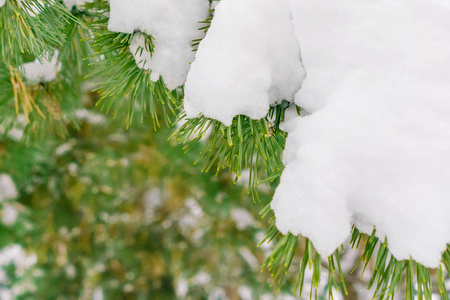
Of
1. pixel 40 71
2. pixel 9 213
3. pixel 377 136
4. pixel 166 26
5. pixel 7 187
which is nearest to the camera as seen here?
pixel 377 136

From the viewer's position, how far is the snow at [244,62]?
0.54 meters

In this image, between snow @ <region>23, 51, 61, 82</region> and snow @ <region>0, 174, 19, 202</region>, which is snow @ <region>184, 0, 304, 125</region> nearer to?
snow @ <region>23, 51, 61, 82</region>

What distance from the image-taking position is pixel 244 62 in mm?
549

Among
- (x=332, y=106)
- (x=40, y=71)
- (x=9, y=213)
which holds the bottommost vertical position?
(x=9, y=213)

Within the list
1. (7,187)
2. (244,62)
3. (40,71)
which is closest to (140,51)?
(244,62)

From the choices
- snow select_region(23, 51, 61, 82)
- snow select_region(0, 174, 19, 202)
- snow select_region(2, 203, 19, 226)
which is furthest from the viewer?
snow select_region(0, 174, 19, 202)

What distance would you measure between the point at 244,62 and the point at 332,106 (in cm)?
15

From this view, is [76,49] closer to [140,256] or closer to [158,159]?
[158,159]

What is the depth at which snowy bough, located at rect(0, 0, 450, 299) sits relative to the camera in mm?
470

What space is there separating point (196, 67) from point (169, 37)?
0.50ft

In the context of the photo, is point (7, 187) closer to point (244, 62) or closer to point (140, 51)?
point (140, 51)

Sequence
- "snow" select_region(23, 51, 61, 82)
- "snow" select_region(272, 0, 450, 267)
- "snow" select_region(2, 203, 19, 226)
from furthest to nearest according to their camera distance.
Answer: "snow" select_region(2, 203, 19, 226), "snow" select_region(23, 51, 61, 82), "snow" select_region(272, 0, 450, 267)

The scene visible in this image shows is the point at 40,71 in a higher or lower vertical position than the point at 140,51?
lower

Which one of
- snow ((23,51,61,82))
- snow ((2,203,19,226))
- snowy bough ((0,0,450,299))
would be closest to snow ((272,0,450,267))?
snowy bough ((0,0,450,299))
